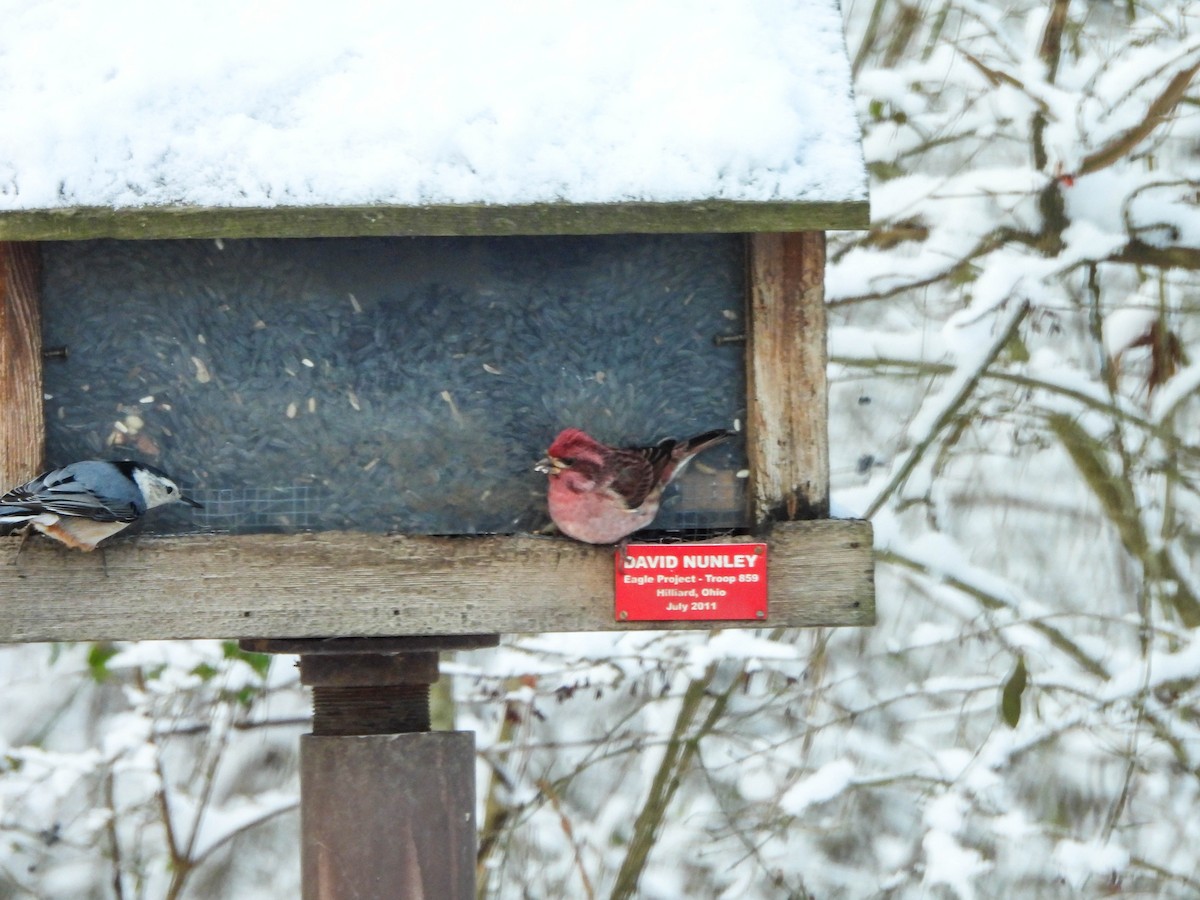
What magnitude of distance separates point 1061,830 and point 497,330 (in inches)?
105

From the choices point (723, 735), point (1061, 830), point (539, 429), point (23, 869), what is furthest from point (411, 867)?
point (23, 869)

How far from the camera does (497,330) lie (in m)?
2.74

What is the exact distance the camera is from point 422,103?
8.25ft

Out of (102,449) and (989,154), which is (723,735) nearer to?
(989,154)

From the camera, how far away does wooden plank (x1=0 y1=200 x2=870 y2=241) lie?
2.36 metres

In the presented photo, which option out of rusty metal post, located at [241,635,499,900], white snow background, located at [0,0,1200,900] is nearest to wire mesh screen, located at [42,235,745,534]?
rusty metal post, located at [241,635,499,900]

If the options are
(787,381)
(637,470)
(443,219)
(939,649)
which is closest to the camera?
(443,219)

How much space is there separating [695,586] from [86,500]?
923 millimetres

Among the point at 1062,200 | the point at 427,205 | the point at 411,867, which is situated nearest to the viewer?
the point at 427,205

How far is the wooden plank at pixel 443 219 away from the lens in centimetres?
236

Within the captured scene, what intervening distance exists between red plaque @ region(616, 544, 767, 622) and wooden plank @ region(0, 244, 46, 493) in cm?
98

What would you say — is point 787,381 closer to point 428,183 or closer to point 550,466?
point 550,466

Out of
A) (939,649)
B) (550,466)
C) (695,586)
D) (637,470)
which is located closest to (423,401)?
(550,466)

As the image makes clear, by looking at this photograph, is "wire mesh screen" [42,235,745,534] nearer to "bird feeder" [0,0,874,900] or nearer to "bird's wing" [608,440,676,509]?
"bird feeder" [0,0,874,900]
